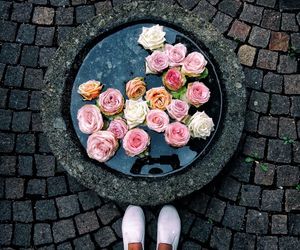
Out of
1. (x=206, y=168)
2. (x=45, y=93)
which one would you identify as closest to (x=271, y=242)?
(x=206, y=168)

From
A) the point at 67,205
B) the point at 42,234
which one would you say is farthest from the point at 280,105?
the point at 42,234

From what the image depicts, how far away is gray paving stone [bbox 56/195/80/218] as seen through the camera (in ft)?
16.2

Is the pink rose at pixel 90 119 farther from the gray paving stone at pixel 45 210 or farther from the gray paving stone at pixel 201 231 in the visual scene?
the gray paving stone at pixel 201 231

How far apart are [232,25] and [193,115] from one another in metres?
1.39

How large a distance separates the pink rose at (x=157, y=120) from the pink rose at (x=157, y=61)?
0.41 metres

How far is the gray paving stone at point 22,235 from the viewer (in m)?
4.87

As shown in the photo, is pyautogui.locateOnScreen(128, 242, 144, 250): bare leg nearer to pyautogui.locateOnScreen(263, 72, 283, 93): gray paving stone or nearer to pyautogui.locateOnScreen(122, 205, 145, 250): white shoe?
pyautogui.locateOnScreen(122, 205, 145, 250): white shoe

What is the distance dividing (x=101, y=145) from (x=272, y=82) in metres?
1.95

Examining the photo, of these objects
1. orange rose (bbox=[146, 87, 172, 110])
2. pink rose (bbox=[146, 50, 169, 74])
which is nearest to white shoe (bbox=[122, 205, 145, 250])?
orange rose (bbox=[146, 87, 172, 110])

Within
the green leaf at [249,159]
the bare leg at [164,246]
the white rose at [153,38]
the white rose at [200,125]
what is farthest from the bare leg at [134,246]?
the white rose at [153,38]

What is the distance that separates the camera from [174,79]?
174 inches

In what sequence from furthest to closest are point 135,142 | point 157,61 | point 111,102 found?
point 157,61
point 111,102
point 135,142

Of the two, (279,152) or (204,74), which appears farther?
(279,152)

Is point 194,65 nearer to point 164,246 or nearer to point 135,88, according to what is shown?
point 135,88
